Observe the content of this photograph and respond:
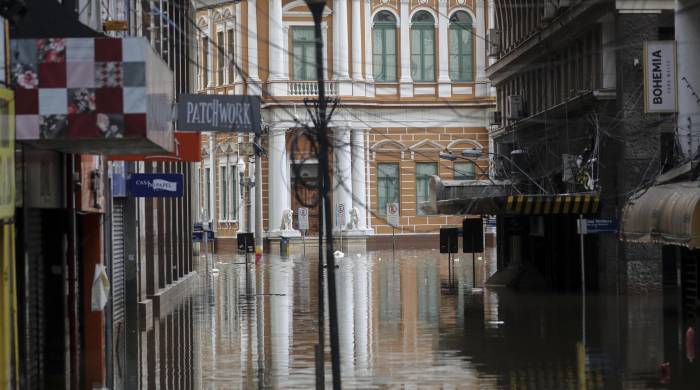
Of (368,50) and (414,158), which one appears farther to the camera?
(414,158)

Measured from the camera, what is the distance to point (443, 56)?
243ft

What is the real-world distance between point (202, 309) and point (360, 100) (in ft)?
132

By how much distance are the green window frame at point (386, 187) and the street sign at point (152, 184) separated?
4834cm

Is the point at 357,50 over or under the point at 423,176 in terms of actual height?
over

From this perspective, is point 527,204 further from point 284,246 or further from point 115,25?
point 284,246

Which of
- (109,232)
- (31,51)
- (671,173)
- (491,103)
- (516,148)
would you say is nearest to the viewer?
(31,51)

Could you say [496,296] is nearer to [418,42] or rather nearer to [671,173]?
[671,173]

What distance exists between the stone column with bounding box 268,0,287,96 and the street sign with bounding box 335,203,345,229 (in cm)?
656

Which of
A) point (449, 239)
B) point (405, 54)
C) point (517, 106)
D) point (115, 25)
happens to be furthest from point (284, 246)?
point (115, 25)

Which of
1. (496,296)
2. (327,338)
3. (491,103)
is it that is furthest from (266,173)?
(327,338)

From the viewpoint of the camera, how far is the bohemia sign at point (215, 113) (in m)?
18.0

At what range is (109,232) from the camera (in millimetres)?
18750

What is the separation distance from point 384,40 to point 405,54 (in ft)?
4.32

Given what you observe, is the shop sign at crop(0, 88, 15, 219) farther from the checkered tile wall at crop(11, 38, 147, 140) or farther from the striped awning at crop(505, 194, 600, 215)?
the striped awning at crop(505, 194, 600, 215)
